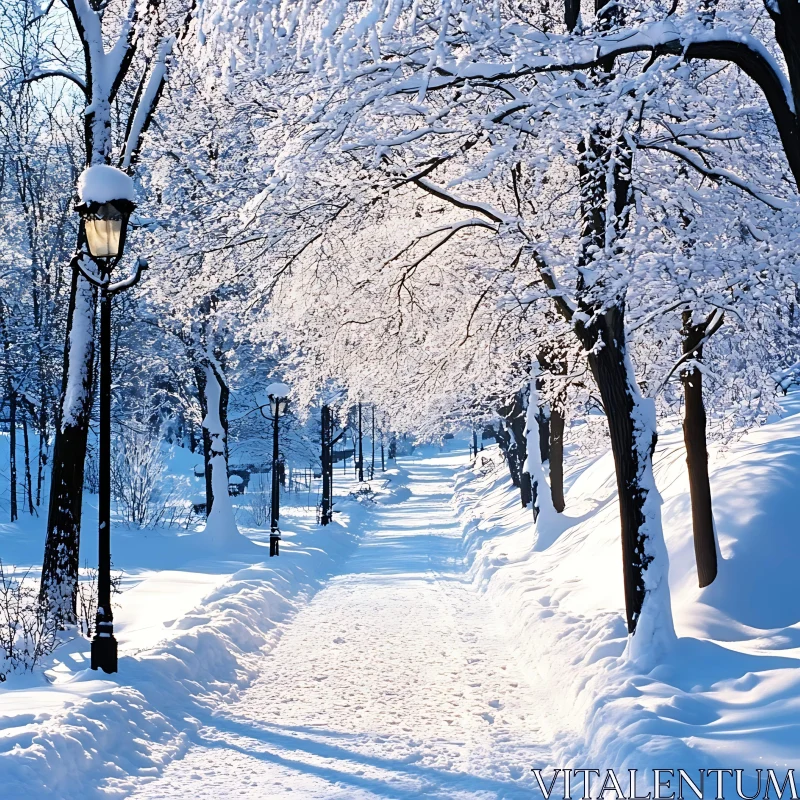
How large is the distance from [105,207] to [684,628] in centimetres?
826

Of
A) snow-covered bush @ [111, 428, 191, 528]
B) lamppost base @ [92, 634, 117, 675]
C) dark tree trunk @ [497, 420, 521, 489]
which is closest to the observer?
lamppost base @ [92, 634, 117, 675]

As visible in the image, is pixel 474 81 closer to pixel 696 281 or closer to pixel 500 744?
pixel 696 281

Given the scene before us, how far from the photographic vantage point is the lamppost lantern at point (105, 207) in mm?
8039

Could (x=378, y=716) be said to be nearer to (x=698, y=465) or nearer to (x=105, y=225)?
(x=698, y=465)

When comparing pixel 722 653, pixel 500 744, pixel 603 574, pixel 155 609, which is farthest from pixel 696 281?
pixel 155 609

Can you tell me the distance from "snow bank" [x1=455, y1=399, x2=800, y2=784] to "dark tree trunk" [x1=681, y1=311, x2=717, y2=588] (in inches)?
13.0

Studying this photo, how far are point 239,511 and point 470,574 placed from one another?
18.5 metres

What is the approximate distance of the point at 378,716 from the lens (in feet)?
24.4

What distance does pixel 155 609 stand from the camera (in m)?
11.7

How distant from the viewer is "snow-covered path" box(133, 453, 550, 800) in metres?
5.78

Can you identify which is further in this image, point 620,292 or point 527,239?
point 527,239

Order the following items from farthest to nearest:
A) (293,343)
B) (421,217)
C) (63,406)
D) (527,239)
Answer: (293,343), (421,217), (63,406), (527,239)

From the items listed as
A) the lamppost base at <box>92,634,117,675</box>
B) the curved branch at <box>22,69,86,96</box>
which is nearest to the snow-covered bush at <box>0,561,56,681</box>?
the lamppost base at <box>92,634,117,675</box>

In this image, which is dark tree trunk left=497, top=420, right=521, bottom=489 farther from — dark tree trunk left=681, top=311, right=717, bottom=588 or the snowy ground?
dark tree trunk left=681, top=311, right=717, bottom=588
